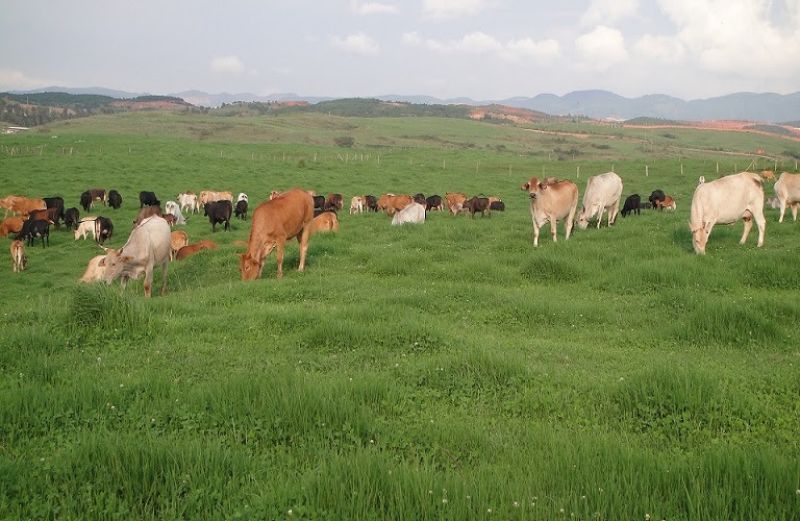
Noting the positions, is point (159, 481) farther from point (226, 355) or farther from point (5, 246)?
point (5, 246)

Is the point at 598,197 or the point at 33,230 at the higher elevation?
the point at 598,197

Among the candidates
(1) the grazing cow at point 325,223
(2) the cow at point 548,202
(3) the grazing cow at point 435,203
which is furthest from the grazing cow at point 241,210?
(2) the cow at point 548,202

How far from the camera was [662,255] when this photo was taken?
13.4 metres

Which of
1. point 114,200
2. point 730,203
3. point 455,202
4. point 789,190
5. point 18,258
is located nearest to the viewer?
point 730,203

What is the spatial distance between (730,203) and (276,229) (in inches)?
428

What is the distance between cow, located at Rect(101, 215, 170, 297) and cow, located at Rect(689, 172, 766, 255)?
12.3 metres

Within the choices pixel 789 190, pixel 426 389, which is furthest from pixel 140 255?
pixel 789 190

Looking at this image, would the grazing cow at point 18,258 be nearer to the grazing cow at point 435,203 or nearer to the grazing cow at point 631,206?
the grazing cow at point 435,203

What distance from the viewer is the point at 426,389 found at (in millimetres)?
5988

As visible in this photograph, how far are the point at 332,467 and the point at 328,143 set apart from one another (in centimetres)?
9769

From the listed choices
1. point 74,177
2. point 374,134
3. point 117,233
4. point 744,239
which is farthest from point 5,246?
point 374,134

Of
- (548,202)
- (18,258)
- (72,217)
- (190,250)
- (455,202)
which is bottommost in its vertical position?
(18,258)

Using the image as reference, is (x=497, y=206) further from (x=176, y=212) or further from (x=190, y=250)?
(x=190, y=250)

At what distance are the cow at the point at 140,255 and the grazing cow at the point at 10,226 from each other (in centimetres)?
1336
